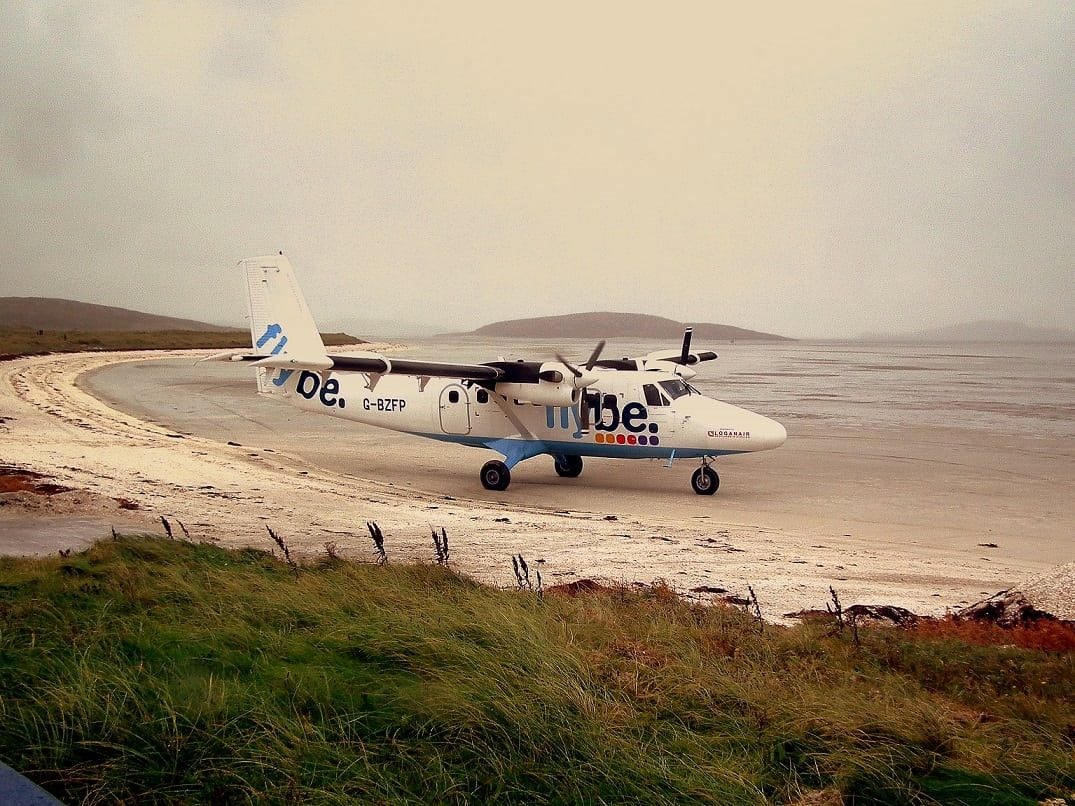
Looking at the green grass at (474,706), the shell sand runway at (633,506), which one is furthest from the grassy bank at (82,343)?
the green grass at (474,706)

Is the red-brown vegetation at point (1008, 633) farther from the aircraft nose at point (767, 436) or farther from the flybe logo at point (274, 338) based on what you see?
the flybe logo at point (274, 338)

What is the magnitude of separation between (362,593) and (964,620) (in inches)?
240

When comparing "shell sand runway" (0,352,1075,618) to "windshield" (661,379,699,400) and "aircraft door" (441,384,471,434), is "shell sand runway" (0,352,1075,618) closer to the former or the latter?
"aircraft door" (441,384,471,434)

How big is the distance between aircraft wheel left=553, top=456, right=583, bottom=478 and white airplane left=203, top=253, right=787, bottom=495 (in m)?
0.02

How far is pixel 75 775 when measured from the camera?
11.3ft

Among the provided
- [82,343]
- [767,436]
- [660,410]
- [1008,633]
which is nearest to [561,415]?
[660,410]

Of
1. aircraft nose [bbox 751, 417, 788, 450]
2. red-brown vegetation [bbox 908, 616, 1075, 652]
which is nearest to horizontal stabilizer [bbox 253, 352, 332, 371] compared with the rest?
aircraft nose [bbox 751, 417, 788, 450]

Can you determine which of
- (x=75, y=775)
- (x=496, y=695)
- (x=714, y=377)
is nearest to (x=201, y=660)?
(x=75, y=775)

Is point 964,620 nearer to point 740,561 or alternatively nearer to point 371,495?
point 740,561

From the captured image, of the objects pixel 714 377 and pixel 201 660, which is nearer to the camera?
pixel 201 660

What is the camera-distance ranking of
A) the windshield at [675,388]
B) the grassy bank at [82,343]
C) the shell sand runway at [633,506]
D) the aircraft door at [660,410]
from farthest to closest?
the grassy bank at [82,343] < the windshield at [675,388] < the aircraft door at [660,410] < the shell sand runway at [633,506]

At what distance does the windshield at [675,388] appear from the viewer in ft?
57.8

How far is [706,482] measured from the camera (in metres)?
17.5

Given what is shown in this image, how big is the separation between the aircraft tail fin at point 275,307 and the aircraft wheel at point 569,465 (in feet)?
21.8
